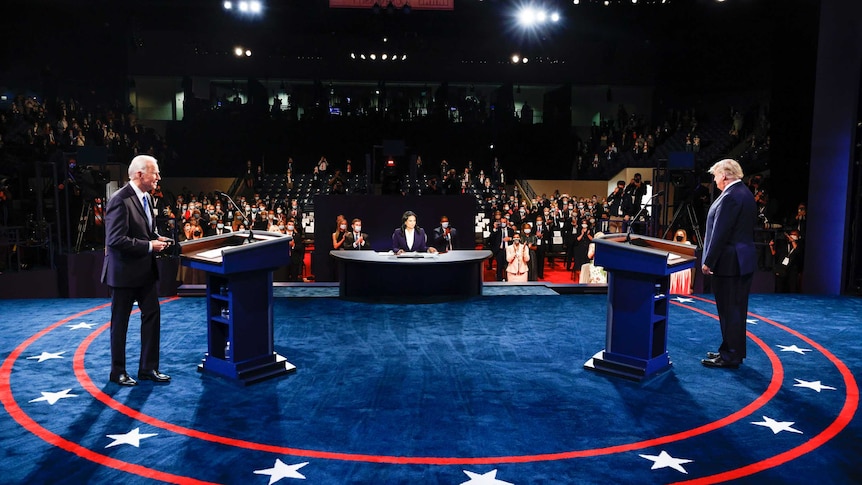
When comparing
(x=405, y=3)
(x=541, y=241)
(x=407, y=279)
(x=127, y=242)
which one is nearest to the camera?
(x=127, y=242)

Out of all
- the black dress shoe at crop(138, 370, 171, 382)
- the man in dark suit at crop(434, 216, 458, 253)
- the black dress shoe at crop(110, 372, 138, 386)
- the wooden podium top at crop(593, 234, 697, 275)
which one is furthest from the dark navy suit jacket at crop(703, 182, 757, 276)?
the man in dark suit at crop(434, 216, 458, 253)

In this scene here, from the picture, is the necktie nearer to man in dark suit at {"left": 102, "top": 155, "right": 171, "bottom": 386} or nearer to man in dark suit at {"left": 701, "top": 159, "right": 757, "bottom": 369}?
man in dark suit at {"left": 102, "top": 155, "right": 171, "bottom": 386}

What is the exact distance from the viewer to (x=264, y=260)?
4.98m

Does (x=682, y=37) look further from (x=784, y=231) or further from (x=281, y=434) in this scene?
(x=281, y=434)

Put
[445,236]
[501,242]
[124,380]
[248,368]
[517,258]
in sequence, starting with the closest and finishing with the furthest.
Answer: [124,380] → [248,368] → [445,236] → [517,258] → [501,242]

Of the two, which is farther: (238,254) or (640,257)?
(640,257)

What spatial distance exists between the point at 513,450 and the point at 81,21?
21496mm

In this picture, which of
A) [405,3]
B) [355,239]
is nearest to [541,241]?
[355,239]

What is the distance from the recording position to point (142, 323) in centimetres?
487

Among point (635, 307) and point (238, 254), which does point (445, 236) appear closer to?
point (635, 307)

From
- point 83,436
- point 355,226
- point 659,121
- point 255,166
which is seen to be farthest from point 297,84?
point 83,436

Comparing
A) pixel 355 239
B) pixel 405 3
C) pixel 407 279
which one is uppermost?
pixel 405 3

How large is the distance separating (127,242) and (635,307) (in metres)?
3.78

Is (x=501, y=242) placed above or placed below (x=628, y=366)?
above
